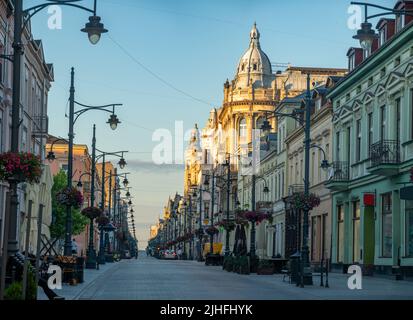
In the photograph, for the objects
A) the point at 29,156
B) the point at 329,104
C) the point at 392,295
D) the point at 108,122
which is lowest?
the point at 392,295

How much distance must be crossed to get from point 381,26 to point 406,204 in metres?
9.38

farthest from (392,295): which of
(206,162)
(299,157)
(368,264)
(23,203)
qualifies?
(206,162)

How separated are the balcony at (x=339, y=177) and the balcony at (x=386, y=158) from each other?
8.75 metres

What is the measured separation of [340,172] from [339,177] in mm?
282

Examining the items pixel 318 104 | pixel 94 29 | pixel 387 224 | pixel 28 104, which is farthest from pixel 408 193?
pixel 318 104

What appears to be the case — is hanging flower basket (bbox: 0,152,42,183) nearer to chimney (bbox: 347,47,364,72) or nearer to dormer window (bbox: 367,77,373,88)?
dormer window (bbox: 367,77,373,88)

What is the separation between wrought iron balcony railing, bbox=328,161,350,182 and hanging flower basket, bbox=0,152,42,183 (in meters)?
33.5

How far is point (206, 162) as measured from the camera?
Answer: 182 m

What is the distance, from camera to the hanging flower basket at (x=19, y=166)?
62.2 feet

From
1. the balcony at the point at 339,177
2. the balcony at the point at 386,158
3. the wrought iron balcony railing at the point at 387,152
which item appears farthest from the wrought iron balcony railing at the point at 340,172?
the wrought iron balcony railing at the point at 387,152

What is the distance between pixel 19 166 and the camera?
19031 mm

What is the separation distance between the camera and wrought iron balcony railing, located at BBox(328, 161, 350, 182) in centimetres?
5149

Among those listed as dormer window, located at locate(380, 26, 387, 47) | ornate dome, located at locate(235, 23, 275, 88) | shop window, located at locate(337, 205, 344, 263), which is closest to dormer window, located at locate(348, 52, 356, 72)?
dormer window, located at locate(380, 26, 387, 47)
